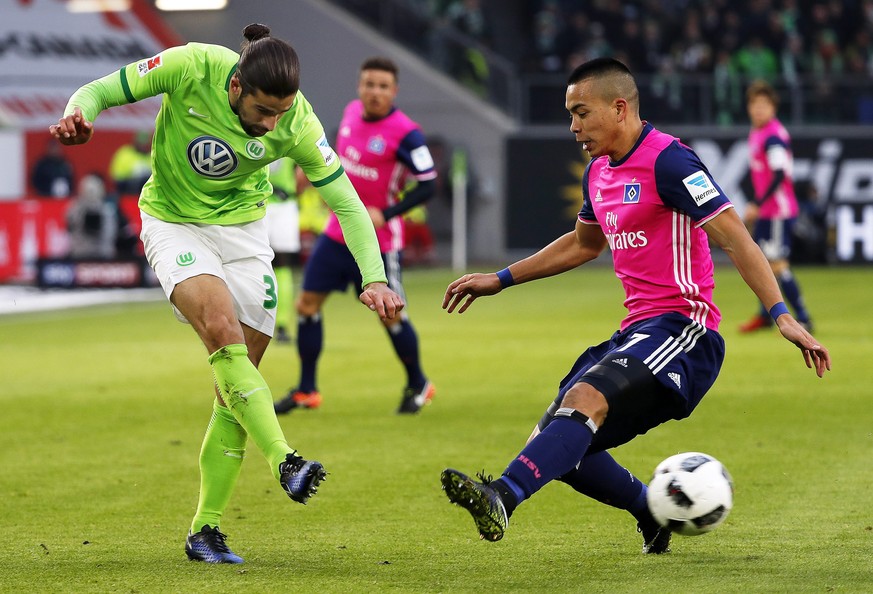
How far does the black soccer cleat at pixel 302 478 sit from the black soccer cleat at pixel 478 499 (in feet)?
1.54

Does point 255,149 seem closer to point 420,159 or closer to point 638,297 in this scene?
point 638,297

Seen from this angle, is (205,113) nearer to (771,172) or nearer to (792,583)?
(792,583)

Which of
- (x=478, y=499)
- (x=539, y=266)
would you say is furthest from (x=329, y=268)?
(x=478, y=499)

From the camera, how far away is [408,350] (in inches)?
379

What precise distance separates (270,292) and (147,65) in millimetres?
1006

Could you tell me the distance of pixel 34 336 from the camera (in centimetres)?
1508

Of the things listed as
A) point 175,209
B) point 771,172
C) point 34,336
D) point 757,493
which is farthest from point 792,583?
point 34,336

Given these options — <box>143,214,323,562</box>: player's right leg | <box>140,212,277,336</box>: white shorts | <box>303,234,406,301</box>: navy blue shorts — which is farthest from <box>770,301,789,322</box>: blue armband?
<box>303,234,406,301</box>: navy blue shorts

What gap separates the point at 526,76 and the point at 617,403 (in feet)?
82.6

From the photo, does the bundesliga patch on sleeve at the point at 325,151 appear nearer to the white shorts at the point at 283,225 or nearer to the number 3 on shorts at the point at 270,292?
the number 3 on shorts at the point at 270,292

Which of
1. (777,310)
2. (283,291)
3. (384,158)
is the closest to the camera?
(777,310)

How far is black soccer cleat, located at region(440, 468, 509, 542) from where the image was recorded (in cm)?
443

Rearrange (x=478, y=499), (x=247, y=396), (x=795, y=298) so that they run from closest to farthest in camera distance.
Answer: (x=478, y=499) → (x=247, y=396) → (x=795, y=298)

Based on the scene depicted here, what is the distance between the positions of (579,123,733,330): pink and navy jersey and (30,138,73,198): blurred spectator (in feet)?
76.9
